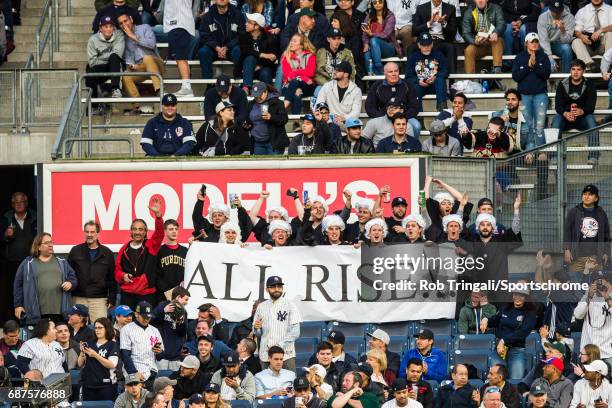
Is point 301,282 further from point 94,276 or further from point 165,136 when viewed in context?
point 165,136

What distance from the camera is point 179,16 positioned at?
29.1m

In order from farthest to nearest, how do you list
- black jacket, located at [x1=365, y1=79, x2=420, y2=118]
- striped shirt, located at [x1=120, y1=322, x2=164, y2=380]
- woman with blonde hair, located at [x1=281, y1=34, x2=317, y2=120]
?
1. woman with blonde hair, located at [x1=281, y1=34, x2=317, y2=120]
2. black jacket, located at [x1=365, y1=79, x2=420, y2=118]
3. striped shirt, located at [x1=120, y1=322, x2=164, y2=380]

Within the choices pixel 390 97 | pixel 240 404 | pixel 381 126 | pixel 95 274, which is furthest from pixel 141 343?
pixel 390 97

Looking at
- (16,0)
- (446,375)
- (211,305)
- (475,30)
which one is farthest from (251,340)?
(16,0)

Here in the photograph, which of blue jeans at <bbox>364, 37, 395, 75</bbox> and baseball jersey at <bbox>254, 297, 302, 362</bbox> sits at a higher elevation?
blue jeans at <bbox>364, 37, 395, 75</bbox>

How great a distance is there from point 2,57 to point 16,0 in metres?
1.76

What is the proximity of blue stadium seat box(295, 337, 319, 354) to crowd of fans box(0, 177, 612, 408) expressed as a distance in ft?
1.39

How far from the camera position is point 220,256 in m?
24.4

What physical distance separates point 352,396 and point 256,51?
868 centimetres

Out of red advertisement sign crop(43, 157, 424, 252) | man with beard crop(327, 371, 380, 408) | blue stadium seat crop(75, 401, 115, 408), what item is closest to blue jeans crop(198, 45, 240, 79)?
red advertisement sign crop(43, 157, 424, 252)

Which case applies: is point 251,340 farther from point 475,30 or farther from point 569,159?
point 475,30

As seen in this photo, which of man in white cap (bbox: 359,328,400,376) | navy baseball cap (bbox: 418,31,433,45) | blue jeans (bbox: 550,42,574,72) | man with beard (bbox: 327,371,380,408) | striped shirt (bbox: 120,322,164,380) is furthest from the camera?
blue jeans (bbox: 550,42,574,72)

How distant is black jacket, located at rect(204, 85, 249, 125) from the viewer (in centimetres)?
2636

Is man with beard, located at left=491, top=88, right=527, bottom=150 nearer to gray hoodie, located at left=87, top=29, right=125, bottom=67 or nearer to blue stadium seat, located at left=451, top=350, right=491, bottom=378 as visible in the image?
blue stadium seat, located at left=451, top=350, right=491, bottom=378
